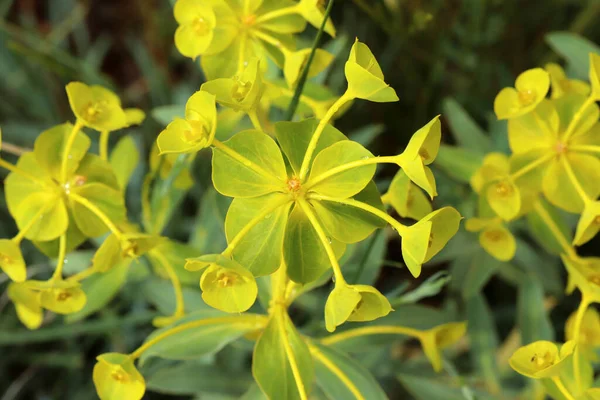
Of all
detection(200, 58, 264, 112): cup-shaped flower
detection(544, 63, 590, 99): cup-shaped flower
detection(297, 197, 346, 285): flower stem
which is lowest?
detection(297, 197, 346, 285): flower stem

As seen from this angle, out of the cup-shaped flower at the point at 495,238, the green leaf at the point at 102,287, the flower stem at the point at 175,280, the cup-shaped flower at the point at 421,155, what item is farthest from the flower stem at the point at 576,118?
the green leaf at the point at 102,287

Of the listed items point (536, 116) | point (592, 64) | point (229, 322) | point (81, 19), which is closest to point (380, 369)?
point (229, 322)

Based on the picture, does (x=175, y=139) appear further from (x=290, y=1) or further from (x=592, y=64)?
(x=592, y=64)

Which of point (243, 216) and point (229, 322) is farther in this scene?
point (229, 322)

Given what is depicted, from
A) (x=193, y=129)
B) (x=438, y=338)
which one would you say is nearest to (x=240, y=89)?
(x=193, y=129)

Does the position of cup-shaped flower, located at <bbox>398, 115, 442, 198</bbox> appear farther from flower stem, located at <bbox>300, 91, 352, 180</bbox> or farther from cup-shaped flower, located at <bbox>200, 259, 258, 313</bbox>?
cup-shaped flower, located at <bbox>200, 259, 258, 313</bbox>

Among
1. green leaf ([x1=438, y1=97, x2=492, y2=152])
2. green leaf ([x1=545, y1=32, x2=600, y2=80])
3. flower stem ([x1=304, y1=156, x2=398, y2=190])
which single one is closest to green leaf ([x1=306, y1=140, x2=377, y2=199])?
flower stem ([x1=304, y1=156, x2=398, y2=190])
